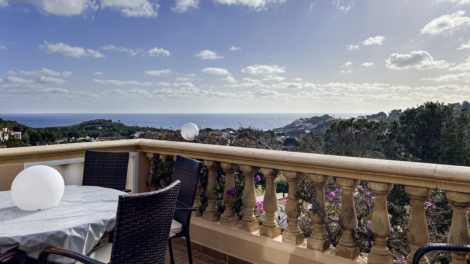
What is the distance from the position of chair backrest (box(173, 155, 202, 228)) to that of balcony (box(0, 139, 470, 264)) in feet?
1.18

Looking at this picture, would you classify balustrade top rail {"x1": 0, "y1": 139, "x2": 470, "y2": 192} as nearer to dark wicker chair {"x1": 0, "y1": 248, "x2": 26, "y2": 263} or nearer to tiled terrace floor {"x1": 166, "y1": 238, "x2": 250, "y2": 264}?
tiled terrace floor {"x1": 166, "y1": 238, "x2": 250, "y2": 264}

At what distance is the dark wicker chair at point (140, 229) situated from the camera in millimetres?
1196

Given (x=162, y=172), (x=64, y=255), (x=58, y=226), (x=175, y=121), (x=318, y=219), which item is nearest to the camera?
(x=64, y=255)

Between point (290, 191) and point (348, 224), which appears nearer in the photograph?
point (348, 224)

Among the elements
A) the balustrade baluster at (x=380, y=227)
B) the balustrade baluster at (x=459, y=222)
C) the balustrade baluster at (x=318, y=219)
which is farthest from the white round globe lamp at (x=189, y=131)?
the balustrade baluster at (x=459, y=222)

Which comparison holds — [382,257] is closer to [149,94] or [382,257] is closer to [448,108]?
[448,108]

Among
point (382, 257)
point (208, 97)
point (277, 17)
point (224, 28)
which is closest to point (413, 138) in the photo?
point (277, 17)

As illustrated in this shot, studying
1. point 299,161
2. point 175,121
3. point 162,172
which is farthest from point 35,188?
point 175,121

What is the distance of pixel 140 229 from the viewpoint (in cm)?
126

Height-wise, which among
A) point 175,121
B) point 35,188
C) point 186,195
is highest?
point 175,121

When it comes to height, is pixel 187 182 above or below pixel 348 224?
above

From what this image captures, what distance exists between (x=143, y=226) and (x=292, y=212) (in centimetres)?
115

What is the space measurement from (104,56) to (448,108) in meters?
41.8

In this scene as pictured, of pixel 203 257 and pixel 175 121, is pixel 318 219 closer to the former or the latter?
pixel 203 257
